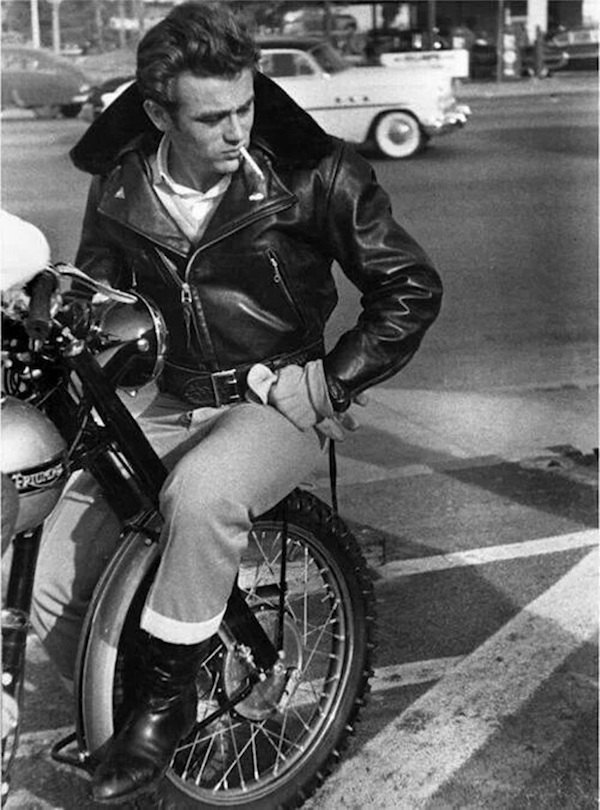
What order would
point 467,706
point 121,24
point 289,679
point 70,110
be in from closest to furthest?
point 289,679, point 467,706, point 70,110, point 121,24

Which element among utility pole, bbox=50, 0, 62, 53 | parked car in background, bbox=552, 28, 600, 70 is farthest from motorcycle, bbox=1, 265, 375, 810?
parked car in background, bbox=552, 28, 600, 70

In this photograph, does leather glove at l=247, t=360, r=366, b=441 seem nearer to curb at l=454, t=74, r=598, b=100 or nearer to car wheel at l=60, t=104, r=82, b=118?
car wheel at l=60, t=104, r=82, b=118

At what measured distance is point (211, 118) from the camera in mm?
2838

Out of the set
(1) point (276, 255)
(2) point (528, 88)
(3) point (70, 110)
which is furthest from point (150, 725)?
(2) point (528, 88)

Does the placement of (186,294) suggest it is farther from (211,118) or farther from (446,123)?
(446,123)

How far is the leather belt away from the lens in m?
3.05

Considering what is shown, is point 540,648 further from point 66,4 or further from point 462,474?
point 66,4

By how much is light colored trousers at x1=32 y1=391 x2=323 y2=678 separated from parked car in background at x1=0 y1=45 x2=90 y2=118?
19.8 meters

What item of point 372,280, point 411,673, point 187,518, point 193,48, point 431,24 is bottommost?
point 411,673

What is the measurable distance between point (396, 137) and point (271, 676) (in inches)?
605

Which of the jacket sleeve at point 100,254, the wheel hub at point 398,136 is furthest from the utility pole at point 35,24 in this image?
the jacket sleeve at point 100,254

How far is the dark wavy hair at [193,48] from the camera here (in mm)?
2783

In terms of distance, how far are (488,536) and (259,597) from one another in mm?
1840

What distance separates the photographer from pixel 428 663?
154 inches
